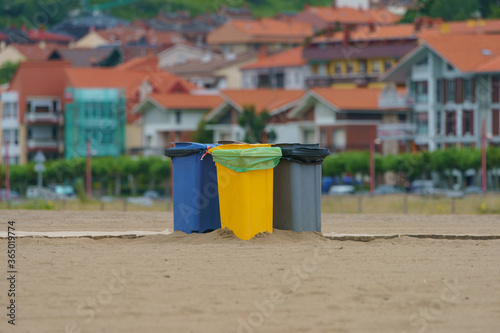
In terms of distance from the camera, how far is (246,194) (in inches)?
595

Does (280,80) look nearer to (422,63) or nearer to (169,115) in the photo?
(169,115)

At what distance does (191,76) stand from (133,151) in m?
27.4

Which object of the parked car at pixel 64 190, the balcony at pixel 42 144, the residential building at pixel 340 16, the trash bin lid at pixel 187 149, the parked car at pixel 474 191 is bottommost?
the parked car at pixel 64 190

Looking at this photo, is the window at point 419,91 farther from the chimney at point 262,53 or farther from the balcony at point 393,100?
the chimney at point 262,53

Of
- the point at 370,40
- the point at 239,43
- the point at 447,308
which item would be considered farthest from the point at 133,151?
the point at 447,308

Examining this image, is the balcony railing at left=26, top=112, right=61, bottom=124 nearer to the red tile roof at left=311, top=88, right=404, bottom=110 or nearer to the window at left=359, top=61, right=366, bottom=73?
the red tile roof at left=311, top=88, right=404, bottom=110

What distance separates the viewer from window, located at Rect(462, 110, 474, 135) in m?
65.0

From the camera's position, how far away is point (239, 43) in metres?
127

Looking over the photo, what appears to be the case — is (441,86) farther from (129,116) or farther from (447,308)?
(447,308)

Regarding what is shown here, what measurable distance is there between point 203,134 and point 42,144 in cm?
1661

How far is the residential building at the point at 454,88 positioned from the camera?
6425cm

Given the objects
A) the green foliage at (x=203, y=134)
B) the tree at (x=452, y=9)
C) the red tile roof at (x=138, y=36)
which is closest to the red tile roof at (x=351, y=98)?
the green foliage at (x=203, y=134)

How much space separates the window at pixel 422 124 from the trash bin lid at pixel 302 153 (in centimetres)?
5355

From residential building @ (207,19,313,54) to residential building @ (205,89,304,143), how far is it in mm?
44027
